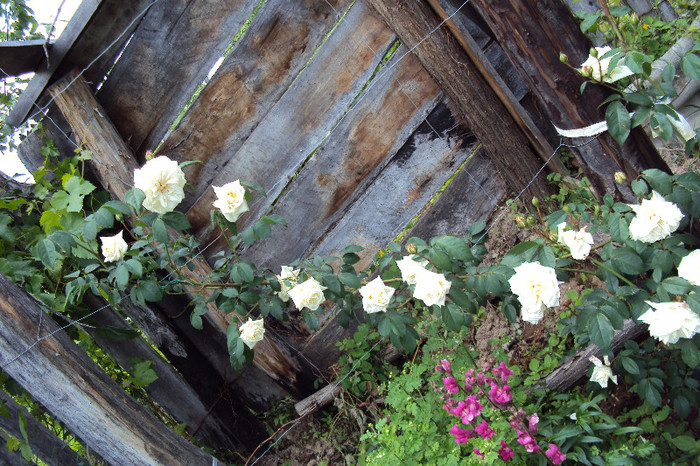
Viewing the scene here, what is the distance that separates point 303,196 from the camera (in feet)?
7.69

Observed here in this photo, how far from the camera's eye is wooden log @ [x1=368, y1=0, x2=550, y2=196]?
216cm

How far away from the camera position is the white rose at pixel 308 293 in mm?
1856

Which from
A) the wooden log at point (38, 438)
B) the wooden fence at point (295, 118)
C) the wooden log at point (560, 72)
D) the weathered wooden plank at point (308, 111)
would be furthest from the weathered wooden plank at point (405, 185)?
the wooden log at point (38, 438)

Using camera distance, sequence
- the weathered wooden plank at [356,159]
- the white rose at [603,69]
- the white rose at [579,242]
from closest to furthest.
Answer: the white rose at [579,242]
the white rose at [603,69]
the weathered wooden plank at [356,159]

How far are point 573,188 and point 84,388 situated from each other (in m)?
1.96

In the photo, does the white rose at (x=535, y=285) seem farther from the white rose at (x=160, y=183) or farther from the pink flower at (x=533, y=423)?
the white rose at (x=160, y=183)

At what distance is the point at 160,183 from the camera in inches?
65.6

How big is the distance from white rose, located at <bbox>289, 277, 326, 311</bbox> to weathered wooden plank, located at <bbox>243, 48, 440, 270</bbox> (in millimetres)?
526

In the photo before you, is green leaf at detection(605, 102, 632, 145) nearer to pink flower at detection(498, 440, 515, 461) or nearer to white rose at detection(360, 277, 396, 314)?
white rose at detection(360, 277, 396, 314)

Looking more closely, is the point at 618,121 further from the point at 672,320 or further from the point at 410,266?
the point at 410,266

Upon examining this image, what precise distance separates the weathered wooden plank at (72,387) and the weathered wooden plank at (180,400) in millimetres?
427

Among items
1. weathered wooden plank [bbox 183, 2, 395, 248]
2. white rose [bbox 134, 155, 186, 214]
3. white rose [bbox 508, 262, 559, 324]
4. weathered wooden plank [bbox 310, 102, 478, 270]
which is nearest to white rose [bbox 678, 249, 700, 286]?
white rose [bbox 508, 262, 559, 324]

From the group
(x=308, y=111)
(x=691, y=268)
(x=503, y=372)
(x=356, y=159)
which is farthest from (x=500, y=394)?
(x=308, y=111)

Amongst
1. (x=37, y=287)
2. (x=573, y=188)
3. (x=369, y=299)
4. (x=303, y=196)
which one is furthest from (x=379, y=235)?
(x=37, y=287)
